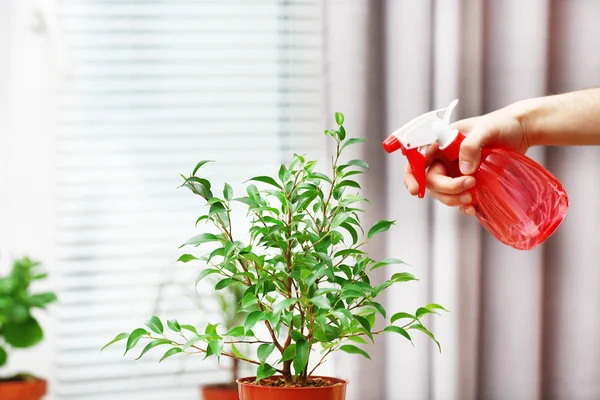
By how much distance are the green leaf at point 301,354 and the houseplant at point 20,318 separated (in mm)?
816

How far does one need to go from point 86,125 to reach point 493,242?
93 centimetres

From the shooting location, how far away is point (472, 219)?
4.91 feet

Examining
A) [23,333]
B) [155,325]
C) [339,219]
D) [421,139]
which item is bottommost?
[23,333]

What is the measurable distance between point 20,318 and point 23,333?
0.14 feet

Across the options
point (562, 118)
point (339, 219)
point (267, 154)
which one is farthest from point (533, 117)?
point (267, 154)

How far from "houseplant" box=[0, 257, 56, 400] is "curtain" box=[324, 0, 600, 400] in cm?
64

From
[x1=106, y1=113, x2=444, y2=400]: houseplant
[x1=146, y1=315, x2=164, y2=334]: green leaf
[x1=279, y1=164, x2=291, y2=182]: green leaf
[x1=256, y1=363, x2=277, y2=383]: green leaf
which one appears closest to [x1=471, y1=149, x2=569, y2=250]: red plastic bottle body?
[x1=106, y1=113, x2=444, y2=400]: houseplant

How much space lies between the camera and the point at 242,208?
1.68 meters

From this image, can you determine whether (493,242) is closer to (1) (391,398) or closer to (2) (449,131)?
(1) (391,398)

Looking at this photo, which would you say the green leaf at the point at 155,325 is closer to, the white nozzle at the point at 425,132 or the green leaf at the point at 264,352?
the green leaf at the point at 264,352

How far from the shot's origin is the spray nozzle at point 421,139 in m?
0.91

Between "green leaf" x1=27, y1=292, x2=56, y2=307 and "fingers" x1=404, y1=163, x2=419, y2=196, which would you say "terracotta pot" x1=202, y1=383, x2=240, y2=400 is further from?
"fingers" x1=404, y1=163, x2=419, y2=196

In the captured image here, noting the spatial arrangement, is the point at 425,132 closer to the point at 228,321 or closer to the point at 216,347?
the point at 216,347

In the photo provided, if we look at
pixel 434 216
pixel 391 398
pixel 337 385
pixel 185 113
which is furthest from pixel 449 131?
pixel 185 113
